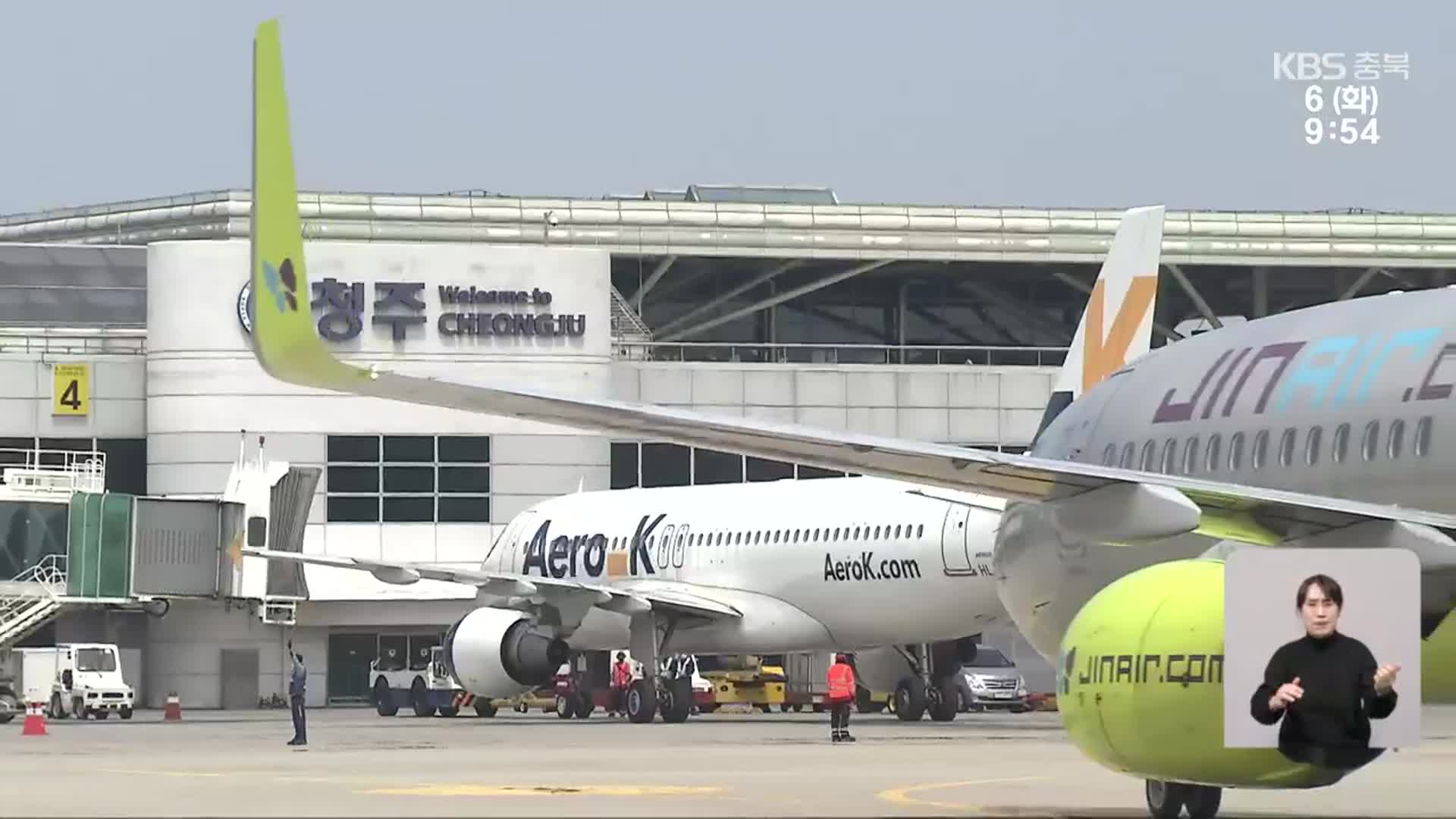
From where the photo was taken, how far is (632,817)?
598 inches

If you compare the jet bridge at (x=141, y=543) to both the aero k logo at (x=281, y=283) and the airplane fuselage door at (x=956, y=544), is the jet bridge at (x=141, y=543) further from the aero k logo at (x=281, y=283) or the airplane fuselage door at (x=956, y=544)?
the aero k logo at (x=281, y=283)

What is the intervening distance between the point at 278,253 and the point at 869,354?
5778 cm

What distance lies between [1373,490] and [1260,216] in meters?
51.1

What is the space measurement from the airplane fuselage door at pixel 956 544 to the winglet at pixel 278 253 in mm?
23931

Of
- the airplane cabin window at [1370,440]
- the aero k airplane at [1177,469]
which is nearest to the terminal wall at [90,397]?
the aero k airplane at [1177,469]

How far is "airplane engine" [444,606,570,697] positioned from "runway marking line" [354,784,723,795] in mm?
21796

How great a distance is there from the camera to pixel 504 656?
1640 inches

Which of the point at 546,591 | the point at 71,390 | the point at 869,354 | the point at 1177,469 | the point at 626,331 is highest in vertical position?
the point at 869,354

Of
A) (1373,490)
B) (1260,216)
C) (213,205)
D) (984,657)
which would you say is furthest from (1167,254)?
(1373,490)

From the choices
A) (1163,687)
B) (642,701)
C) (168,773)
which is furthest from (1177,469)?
(642,701)

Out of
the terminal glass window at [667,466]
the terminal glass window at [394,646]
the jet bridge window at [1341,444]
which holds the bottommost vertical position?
the terminal glass window at [394,646]

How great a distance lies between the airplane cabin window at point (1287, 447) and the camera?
1561cm

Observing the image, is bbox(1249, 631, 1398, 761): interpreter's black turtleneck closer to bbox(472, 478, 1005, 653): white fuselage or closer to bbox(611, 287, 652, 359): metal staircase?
bbox(472, 478, 1005, 653): white fuselage

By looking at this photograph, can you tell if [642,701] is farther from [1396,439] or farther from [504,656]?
[1396,439]
